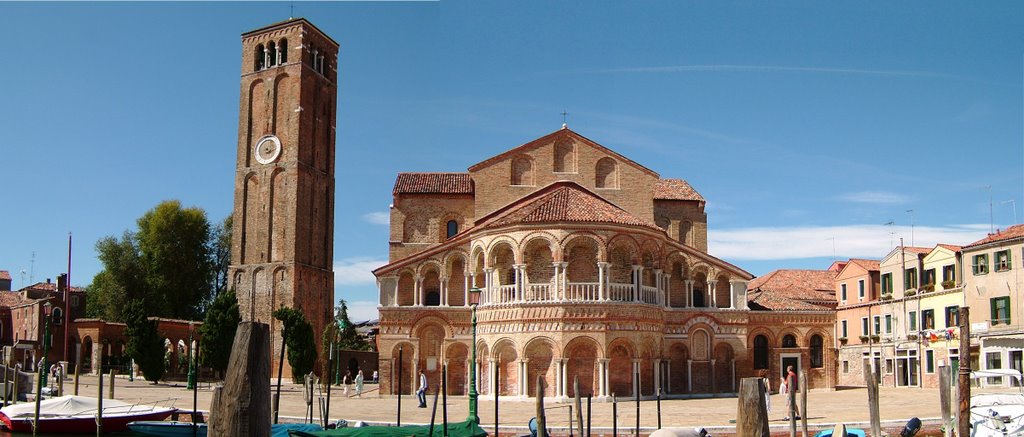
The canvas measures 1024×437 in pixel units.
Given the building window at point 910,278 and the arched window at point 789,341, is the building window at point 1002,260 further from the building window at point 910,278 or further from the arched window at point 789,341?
the arched window at point 789,341

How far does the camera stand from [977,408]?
69.5 ft

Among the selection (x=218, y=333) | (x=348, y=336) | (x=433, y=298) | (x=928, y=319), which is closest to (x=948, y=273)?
(x=928, y=319)

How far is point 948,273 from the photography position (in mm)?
39312

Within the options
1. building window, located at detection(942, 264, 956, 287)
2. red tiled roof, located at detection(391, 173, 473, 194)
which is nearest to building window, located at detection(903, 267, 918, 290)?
building window, located at detection(942, 264, 956, 287)

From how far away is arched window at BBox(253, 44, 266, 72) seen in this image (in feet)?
185

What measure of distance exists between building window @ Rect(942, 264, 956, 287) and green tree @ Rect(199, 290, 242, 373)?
30.6 metres

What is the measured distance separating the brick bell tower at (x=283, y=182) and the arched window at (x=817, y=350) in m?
25.9

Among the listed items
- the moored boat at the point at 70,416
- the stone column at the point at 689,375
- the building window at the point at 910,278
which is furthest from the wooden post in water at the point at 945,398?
the building window at the point at 910,278

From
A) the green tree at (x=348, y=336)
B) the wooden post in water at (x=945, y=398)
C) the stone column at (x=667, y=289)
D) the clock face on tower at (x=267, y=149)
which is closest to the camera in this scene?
the wooden post in water at (x=945, y=398)

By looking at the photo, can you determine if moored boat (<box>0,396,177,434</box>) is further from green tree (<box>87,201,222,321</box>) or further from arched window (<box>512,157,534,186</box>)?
green tree (<box>87,201,222,321</box>)

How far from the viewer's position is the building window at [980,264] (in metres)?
37.1

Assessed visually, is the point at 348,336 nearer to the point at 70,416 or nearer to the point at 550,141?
the point at 550,141

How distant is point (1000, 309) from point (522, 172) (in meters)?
19.3

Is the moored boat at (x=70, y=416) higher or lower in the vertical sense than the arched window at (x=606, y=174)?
lower
